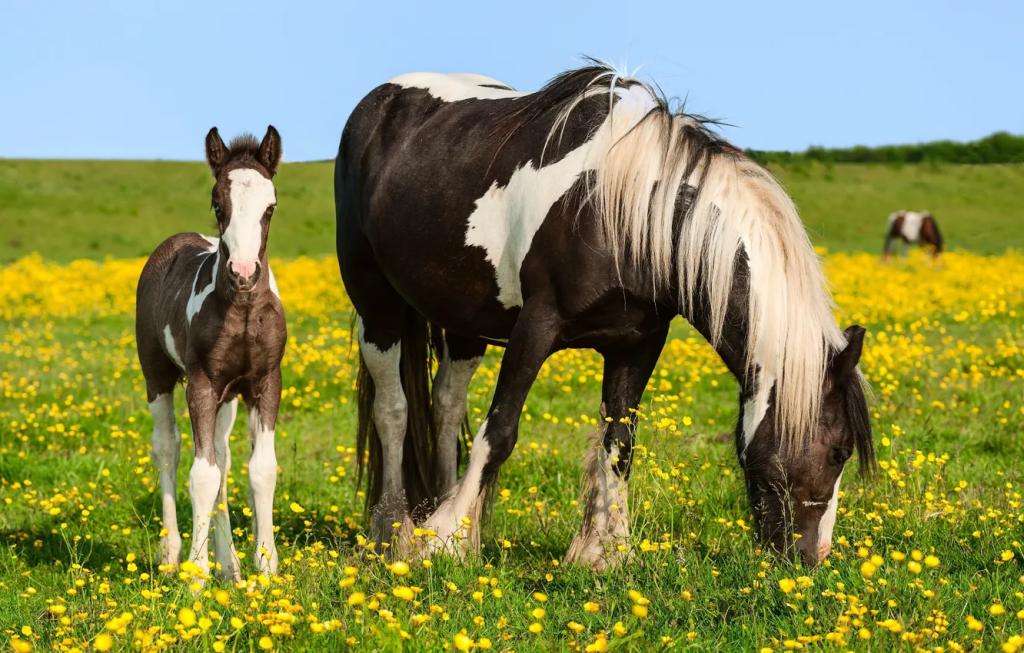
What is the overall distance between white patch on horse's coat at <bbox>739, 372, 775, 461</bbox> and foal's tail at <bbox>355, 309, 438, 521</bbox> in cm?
231

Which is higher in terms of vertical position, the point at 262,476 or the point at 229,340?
the point at 229,340

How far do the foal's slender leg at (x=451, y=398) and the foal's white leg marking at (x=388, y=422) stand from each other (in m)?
0.22

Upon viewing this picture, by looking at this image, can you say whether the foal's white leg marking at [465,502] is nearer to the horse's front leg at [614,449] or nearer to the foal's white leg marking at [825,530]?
the horse's front leg at [614,449]

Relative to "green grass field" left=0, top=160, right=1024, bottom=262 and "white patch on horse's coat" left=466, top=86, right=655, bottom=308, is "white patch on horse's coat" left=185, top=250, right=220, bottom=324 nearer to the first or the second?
"white patch on horse's coat" left=466, top=86, right=655, bottom=308

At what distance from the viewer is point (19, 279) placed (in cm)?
2192

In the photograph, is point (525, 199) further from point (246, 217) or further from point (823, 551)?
point (823, 551)

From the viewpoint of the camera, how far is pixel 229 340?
5199 mm

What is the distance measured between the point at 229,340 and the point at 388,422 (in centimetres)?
140

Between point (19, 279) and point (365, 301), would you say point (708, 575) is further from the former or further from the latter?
point (19, 279)

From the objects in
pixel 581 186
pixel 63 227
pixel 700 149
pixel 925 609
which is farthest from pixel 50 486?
pixel 63 227

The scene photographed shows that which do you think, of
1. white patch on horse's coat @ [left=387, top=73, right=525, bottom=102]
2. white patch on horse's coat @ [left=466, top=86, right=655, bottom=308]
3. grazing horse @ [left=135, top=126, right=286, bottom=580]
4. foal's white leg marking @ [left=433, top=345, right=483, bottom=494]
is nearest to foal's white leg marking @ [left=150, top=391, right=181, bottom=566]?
grazing horse @ [left=135, top=126, right=286, bottom=580]

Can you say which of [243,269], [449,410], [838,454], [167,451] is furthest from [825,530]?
[167,451]

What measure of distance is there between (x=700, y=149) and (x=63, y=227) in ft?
124

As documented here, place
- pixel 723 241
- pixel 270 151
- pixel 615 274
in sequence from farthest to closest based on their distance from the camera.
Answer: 1. pixel 270 151
2. pixel 615 274
3. pixel 723 241
